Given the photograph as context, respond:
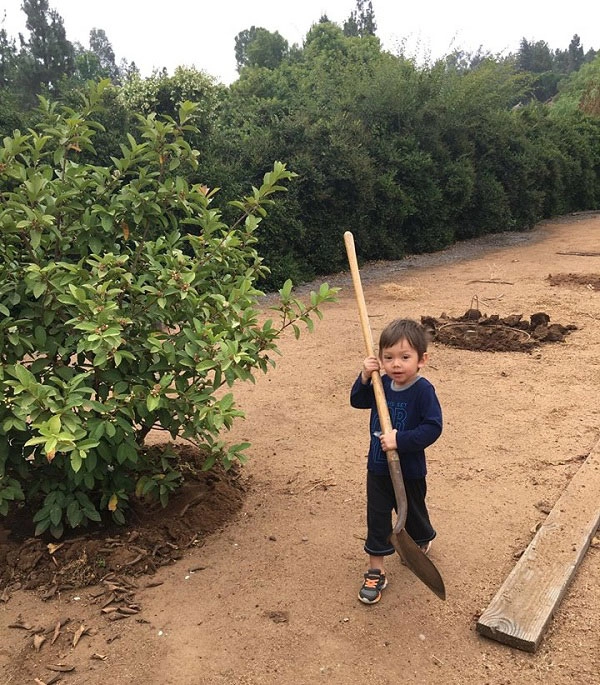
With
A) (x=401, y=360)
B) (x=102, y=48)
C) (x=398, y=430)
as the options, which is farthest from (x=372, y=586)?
(x=102, y=48)

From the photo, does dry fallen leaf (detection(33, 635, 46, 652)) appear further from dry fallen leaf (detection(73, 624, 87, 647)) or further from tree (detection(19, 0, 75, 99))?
tree (detection(19, 0, 75, 99))

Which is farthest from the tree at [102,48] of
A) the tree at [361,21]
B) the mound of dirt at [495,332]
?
the mound of dirt at [495,332]

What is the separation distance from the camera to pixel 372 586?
284 centimetres

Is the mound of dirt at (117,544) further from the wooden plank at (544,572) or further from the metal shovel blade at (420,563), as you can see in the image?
the wooden plank at (544,572)

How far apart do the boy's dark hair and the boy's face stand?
1cm

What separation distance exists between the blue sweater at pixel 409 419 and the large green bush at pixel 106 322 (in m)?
0.58

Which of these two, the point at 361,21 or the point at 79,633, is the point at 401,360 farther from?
the point at 361,21

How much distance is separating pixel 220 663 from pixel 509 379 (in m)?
3.93

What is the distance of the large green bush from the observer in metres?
2.71

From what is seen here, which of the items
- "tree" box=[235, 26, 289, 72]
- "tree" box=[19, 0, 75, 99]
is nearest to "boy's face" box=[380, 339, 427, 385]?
"tree" box=[19, 0, 75, 99]

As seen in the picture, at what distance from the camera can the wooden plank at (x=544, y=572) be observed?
2516 mm

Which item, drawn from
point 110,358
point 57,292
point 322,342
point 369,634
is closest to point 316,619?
point 369,634

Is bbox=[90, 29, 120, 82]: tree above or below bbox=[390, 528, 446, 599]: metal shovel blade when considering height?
above

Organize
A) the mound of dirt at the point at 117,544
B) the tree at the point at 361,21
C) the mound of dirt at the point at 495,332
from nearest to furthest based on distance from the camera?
the mound of dirt at the point at 117,544, the mound of dirt at the point at 495,332, the tree at the point at 361,21
